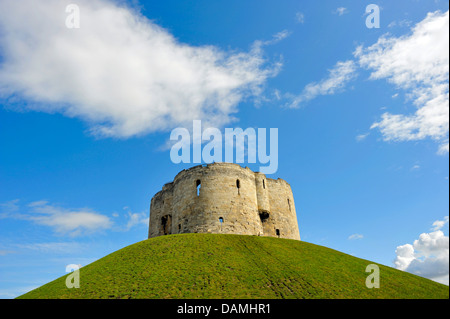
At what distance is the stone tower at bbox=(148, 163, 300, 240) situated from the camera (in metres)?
34.2

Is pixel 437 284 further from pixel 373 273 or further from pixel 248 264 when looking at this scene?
pixel 248 264

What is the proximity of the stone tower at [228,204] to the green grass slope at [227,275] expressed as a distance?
6259 mm

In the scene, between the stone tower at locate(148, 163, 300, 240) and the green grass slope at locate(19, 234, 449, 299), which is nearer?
the green grass slope at locate(19, 234, 449, 299)

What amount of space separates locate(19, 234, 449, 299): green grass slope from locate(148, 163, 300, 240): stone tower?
246 inches

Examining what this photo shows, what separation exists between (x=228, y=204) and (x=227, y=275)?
1530 cm

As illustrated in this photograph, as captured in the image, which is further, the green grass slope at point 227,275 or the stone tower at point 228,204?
the stone tower at point 228,204

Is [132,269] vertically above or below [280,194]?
below

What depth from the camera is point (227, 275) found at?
1991cm

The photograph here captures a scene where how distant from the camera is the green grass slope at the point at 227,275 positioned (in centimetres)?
1800

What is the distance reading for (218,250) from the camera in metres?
24.8

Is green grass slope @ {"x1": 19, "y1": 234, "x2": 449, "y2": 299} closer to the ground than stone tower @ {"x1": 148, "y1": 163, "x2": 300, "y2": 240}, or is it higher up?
closer to the ground

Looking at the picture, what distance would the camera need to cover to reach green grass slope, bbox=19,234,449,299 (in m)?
18.0
